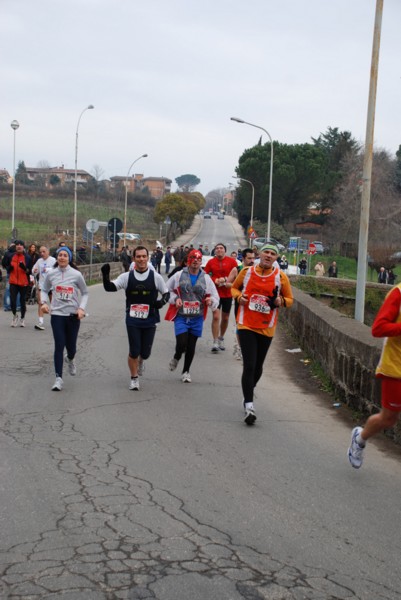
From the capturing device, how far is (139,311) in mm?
9508

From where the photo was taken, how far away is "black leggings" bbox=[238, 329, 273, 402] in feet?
26.1

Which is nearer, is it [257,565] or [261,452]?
[257,565]

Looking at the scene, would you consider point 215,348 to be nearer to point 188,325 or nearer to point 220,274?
point 220,274

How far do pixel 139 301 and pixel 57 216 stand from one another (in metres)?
81.4

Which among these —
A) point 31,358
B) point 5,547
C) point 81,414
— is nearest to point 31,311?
point 31,358

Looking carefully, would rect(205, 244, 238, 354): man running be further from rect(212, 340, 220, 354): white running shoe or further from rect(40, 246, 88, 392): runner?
rect(40, 246, 88, 392): runner

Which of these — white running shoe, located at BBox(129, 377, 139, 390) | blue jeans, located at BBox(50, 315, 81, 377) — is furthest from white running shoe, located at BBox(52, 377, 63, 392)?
white running shoe, located at BBox(129, 377, 139, 390)

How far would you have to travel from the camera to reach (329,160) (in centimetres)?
9769

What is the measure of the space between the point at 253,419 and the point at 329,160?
93.6 meters

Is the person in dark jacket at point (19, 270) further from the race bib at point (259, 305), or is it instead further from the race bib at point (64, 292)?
the race bib at point (259, 305)

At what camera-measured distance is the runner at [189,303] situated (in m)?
10.2

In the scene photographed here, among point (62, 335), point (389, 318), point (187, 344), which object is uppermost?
point (389, 318)

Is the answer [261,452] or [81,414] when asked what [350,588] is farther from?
[81,414]

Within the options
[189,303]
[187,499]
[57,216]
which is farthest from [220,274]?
[57,216]
